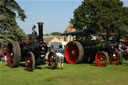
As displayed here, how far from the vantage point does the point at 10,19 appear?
16.6 m

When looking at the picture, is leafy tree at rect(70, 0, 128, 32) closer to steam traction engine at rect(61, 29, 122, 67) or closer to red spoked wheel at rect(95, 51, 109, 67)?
steam traction engine at rect(61, 29, 122, 67)

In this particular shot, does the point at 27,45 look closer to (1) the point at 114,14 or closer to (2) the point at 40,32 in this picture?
(2) the point at 40,32

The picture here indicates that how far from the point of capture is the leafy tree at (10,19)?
15977mm

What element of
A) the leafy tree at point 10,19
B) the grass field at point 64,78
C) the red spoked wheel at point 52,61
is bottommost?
the grass field at point 64,78

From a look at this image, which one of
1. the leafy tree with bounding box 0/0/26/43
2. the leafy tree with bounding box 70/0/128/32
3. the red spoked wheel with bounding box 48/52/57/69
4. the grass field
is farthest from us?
the leafy tree with bounding box 70/0/128/32

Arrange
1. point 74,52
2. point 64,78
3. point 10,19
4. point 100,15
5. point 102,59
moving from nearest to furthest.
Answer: point 64,78, point 102,59, point 74,52, point 10,19, point 100,15

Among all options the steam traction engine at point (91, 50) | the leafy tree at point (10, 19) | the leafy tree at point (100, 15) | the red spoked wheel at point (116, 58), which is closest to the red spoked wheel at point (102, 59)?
the steam traction engine at point (91, 50)

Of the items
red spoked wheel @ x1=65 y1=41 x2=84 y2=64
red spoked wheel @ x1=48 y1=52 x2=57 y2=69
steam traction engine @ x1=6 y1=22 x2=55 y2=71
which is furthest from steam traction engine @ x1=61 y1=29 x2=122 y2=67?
steam traction engine @ x1=6 y1=22 x2=55 y2=71

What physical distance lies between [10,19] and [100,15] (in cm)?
1456

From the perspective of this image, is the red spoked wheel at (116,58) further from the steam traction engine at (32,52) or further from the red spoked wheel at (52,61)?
the steam traction engine at (32,52)

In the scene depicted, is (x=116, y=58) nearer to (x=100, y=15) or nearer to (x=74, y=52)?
(x=74, y=52)

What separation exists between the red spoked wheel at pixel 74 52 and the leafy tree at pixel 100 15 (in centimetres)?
1585

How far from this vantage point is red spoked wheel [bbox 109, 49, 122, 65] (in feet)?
34.5

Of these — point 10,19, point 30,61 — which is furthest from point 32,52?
point 10,19
